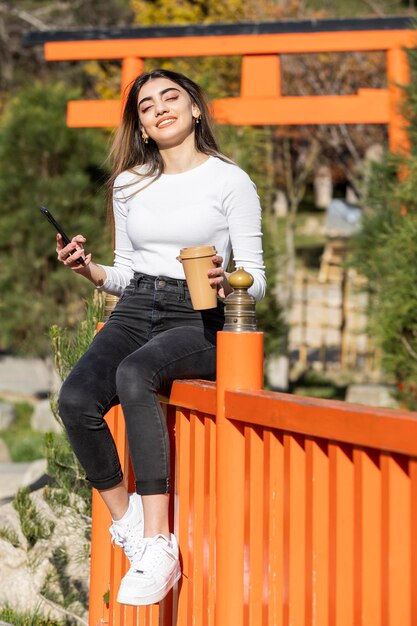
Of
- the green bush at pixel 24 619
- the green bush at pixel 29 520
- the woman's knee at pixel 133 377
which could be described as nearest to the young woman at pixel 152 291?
the woman's knee at pixel 133 377

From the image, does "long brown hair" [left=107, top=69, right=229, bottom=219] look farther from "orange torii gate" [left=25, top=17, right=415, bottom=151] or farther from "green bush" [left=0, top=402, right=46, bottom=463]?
"orange torii gate" [left=25, top=17, right=415, bottom=151]

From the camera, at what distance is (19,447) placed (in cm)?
889

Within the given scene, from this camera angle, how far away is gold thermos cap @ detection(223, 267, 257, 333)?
7.58 feet

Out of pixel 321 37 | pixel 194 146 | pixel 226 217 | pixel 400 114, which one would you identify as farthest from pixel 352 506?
pixel 321 37

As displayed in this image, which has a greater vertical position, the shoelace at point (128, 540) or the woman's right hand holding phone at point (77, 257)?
the woman's right hand holding phone at point (77, 257)

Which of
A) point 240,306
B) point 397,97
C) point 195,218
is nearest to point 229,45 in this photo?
point 397,97

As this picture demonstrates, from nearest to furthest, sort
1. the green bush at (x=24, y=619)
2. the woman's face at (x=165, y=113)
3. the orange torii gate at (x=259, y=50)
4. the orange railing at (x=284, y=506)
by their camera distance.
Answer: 1. the orange railing at (x=284, y=506)
2. the woman's face at (x=165, y=113)
3. the green bush at (x=24, y=619)
4. the orange torii gate at (x=259, y=50)

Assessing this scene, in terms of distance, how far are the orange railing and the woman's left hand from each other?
17 cm

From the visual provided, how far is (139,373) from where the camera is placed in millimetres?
2586

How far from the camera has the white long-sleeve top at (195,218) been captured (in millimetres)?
2816

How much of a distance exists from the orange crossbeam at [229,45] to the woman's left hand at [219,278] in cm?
578

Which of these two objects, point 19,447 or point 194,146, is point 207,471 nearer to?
point 194,146

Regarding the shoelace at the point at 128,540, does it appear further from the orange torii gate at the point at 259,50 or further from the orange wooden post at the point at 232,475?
the orange torii gate at the point at 259,50

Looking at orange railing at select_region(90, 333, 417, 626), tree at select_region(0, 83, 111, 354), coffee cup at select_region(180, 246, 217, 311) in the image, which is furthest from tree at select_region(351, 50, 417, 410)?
tree at select_region(0, 83, 111, 354)
